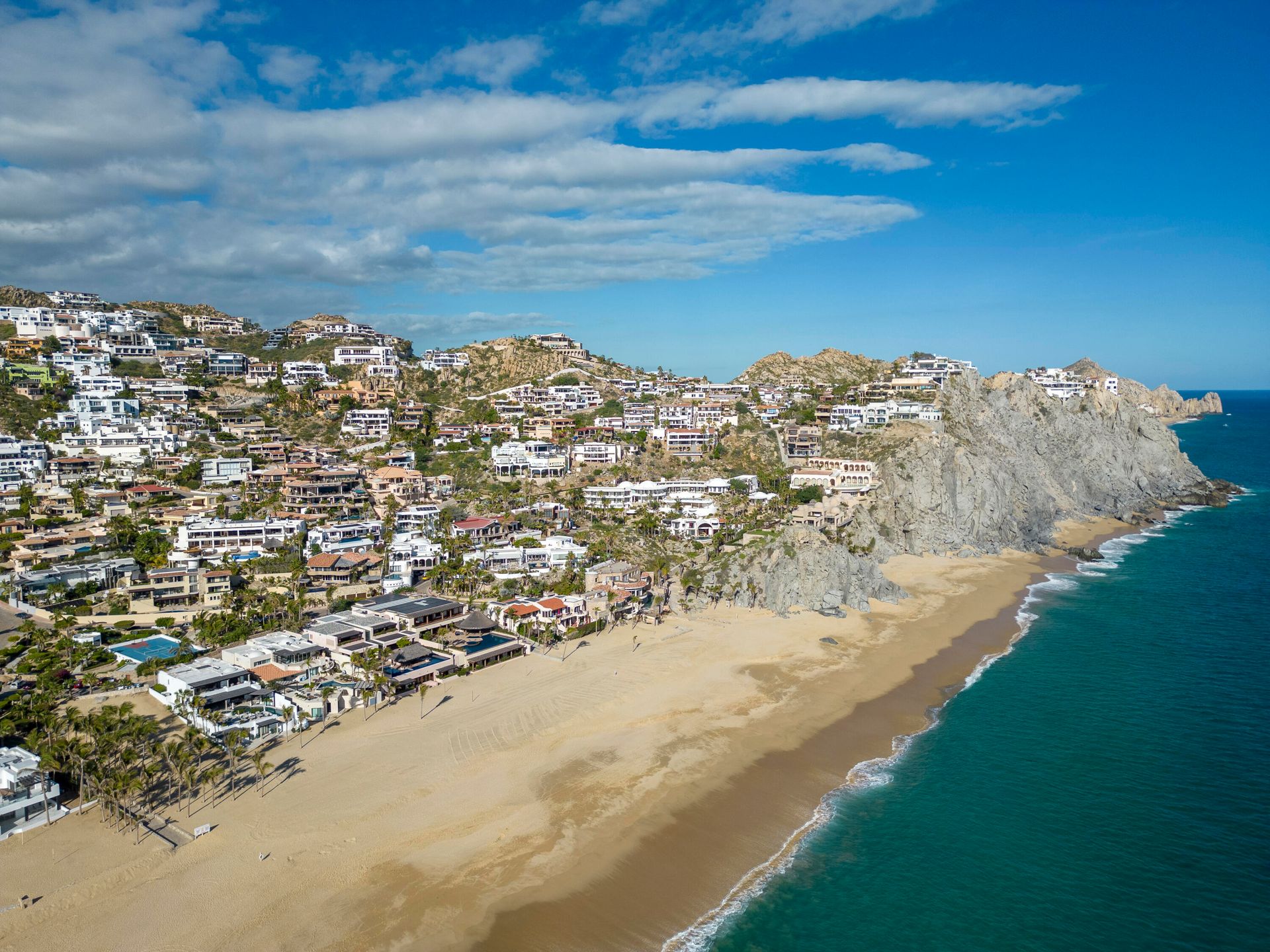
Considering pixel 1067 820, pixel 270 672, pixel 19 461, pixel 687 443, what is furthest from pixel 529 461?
pixel 1067 820

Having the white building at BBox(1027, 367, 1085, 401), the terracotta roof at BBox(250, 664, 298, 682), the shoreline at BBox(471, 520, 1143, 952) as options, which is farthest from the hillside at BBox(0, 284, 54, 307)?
the white building at BBox(1027, 367, 1085, 401)

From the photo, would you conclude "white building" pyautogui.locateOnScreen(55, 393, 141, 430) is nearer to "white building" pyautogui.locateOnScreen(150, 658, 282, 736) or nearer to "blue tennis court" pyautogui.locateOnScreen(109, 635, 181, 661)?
"blue tennis court" pyautogui.locateOnScreen(109, 635, 181, 661)

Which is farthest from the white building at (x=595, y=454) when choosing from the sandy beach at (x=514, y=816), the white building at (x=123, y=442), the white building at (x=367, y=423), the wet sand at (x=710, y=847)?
the wet sand at (x=710, y=847)

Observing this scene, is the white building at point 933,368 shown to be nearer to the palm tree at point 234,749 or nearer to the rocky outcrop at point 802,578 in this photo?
the rocky outcrop at point 802,578

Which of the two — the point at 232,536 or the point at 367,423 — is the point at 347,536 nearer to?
the point at 232,536

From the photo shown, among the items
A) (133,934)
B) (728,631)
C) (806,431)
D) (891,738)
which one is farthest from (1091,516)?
(133,934)

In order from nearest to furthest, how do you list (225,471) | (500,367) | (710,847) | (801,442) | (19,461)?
(710,847)
(19,461)
(225,471)
(801,442)
(500,367)
